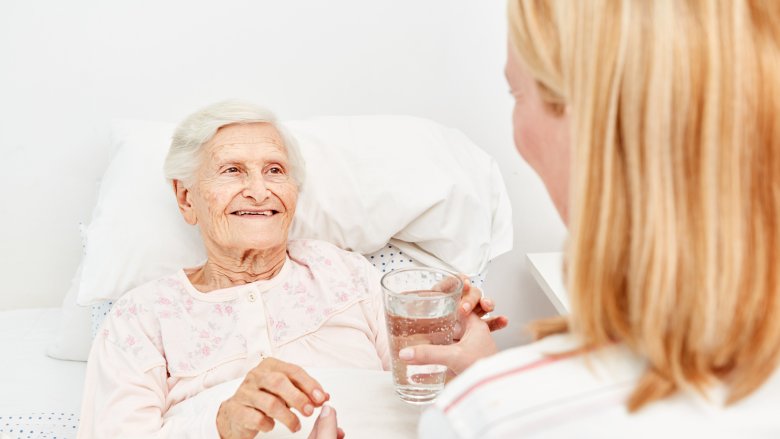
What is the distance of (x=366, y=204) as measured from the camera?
1.78 m

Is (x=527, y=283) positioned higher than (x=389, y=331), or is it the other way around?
(x=389, y=331)

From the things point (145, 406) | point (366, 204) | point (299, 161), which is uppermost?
point (299, 161)

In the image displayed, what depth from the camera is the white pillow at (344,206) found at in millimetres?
1725

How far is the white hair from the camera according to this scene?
1595mm

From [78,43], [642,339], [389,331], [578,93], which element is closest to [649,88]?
[578,93]

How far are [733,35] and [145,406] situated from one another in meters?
1.14

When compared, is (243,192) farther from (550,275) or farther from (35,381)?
(550,275)

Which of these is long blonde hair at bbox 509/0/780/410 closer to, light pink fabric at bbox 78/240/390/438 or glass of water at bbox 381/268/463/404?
glass of water at bbox 381/268/463/404

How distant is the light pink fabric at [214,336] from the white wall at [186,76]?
59 centimetres

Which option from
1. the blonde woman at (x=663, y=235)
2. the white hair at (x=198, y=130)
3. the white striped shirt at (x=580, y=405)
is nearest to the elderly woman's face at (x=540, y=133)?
the blonde woman at (x=663, y=235)

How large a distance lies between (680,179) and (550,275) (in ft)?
4.15

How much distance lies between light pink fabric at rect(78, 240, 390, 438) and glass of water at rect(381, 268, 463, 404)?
1.15ft

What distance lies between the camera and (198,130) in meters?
1.60

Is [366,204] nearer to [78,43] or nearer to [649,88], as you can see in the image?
[78,43]
